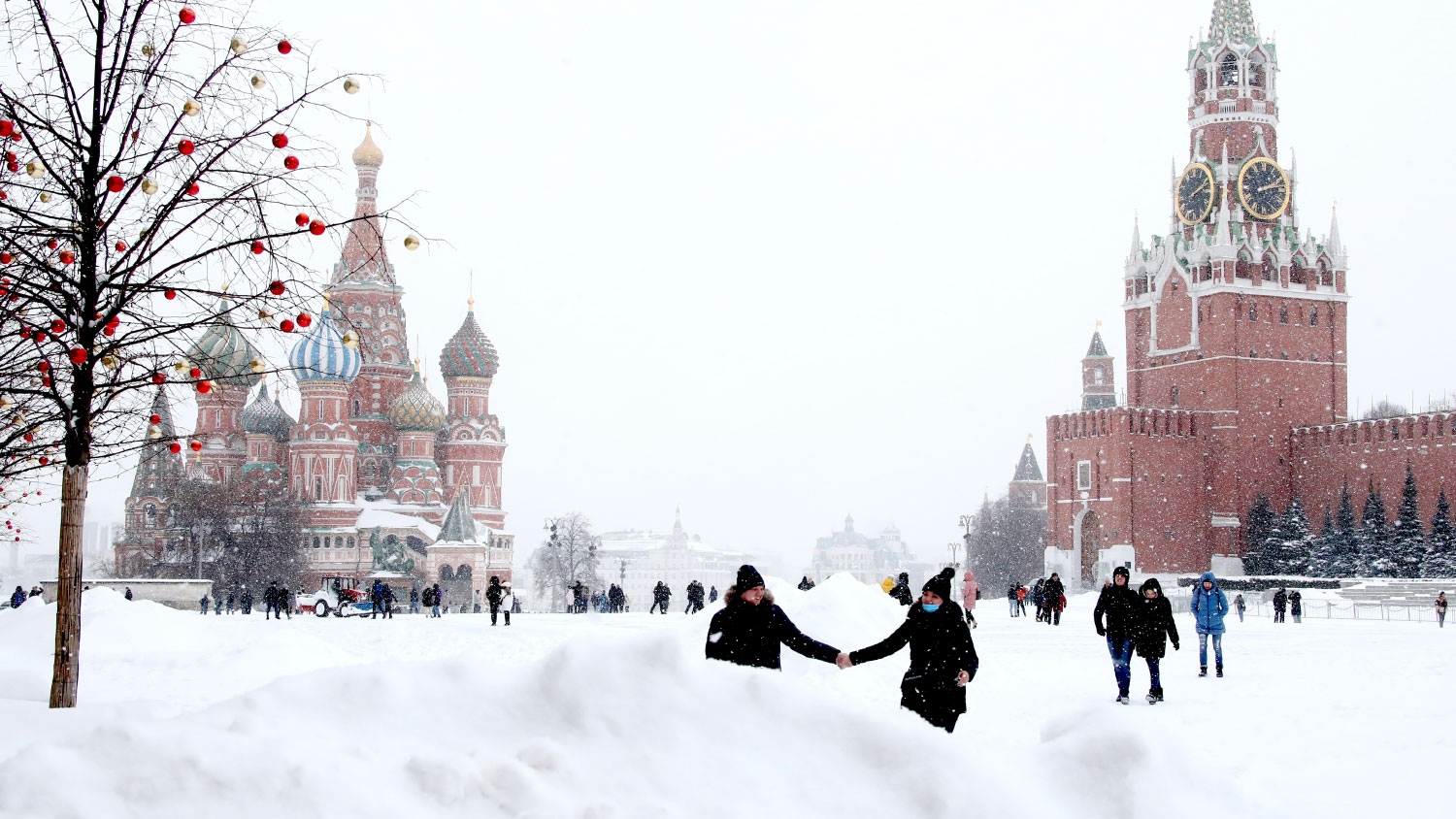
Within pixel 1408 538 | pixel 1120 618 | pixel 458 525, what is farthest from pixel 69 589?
pixel 458 525

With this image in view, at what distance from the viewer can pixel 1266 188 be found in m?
64.6

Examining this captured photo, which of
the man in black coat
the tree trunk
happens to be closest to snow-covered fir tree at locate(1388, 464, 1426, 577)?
the man in black coat

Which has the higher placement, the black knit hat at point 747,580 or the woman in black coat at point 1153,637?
the black knit hat at point 747,580

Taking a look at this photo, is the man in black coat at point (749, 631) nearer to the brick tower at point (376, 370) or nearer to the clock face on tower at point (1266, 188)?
the clock face on tower at point (1266, 188)

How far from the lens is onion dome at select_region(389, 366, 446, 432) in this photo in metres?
70.9

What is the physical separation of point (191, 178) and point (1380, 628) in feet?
79.5

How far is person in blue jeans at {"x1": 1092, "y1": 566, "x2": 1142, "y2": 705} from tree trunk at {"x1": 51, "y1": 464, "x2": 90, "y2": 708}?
306 inches

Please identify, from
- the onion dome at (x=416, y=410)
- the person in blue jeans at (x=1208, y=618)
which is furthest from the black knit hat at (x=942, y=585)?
the onion dome at (x=416, y=410)

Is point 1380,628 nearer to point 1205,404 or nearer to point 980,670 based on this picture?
point 980,670

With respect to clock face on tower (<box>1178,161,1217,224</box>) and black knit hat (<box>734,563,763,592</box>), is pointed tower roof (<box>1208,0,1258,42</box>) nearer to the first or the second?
clock face on tower (<box>1178,161,1217,224</box>)

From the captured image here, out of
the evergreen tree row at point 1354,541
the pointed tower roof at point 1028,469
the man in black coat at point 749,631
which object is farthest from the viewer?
the pointed tower roof at point 1028,469

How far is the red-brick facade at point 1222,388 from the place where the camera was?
61000 millimetres

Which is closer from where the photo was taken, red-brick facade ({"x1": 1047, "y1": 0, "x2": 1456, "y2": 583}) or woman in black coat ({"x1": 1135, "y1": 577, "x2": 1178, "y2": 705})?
woman in black coat ({"x1": 1135, "y1": 577, "x2": 1178, "y2": 705})

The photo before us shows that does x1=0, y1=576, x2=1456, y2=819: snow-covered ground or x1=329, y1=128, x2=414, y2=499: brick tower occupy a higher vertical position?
x1=329, y1=128, x2=414, y2=499: brick tower
